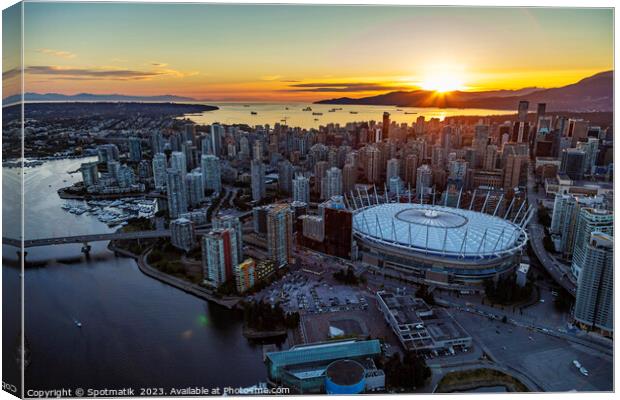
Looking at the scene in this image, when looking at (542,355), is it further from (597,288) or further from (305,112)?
(305,112)

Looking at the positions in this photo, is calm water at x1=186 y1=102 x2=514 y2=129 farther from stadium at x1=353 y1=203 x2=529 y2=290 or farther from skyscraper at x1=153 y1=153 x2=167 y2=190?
skyscraper at x1=153 y1=153 x2=167 y2=190

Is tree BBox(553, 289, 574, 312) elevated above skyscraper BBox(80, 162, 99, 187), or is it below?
below

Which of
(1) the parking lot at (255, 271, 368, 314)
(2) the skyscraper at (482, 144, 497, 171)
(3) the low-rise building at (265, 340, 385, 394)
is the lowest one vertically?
(1) the parking lot at (255, 271, 368, 314)

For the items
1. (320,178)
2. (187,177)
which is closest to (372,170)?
(320,178)

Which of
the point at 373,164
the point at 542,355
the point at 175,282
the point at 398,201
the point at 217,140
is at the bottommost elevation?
the point at 175,282

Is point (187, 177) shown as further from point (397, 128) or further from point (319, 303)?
point (397, 128)

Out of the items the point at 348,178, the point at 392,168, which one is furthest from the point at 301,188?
the point at 392,168

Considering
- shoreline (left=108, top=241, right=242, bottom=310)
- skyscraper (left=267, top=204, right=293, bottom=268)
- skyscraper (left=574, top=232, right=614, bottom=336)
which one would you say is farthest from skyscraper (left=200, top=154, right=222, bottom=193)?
skyscraper (left=574, top=232, right=614, bottom=336)
